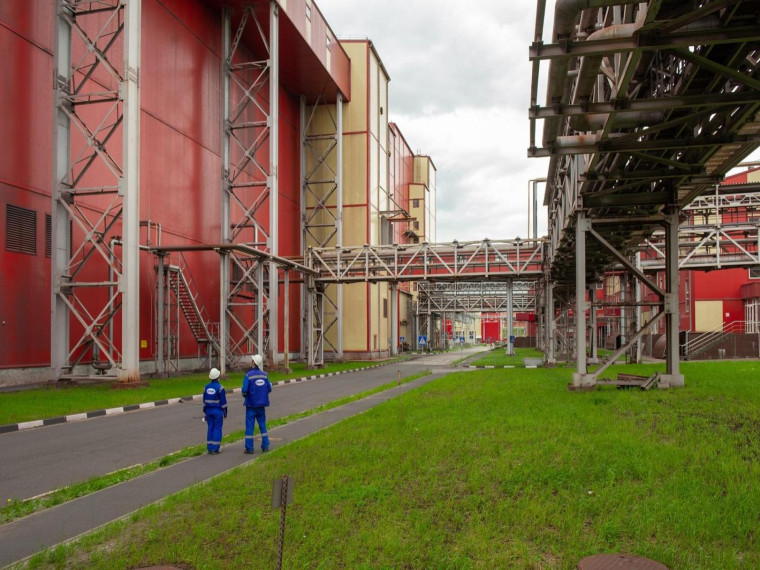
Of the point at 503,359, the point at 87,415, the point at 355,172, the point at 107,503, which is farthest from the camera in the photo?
the point at 355,172

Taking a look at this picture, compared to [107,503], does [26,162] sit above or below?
above

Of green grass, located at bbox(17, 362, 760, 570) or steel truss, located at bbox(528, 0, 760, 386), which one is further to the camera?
steel truss, located at bbox(528, 0, 760, 386)

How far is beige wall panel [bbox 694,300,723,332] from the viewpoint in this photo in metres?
45.7

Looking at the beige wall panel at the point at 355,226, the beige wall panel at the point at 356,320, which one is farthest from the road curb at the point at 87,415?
the beige wall panel at the point at 355,226

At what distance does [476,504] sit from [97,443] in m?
7.90

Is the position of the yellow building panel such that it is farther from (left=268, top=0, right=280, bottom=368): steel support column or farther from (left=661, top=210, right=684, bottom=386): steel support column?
(left=661, top=210, right=684, bottom=386): steel support column

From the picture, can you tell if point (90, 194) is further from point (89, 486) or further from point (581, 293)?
point (581, 293)

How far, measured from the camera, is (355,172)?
47.2 metres

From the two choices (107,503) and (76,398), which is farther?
(76,398)

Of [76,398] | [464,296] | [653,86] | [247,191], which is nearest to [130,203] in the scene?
[76,398]

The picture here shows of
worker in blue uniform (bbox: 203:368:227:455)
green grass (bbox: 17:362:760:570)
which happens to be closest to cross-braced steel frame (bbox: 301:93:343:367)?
worker in blue uniform (bbox: 203:368:227:455)

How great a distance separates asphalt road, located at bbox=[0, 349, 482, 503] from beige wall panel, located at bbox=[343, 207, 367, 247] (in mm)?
29365

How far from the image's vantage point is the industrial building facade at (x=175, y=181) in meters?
20.2

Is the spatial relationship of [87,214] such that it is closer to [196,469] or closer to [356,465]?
[196,469]
